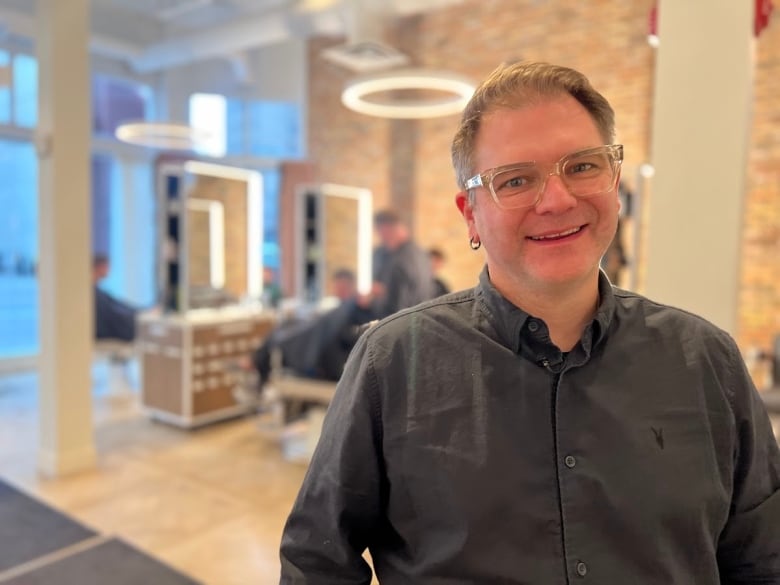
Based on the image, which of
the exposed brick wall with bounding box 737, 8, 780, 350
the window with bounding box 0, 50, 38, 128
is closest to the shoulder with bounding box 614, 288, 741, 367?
the exposed brick wall with bounding box 737, 8, 780, 350

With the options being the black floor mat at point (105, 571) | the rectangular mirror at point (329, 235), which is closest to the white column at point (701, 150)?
the black floor mat at point (105, 571)

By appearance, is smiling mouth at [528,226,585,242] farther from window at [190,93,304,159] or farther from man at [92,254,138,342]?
window at [190,93,304,159]

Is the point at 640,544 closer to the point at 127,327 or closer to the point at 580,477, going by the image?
the point at 580,477

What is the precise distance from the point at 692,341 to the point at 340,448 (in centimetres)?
61

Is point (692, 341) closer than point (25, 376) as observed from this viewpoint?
Yes

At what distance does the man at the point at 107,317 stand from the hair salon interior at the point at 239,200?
14 centimetres

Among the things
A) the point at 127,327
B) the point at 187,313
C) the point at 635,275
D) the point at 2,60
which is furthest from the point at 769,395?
the point at 2,60

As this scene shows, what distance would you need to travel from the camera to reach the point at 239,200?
5938 mm

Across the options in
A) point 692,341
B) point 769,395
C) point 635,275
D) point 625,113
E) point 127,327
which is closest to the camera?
point 692,341

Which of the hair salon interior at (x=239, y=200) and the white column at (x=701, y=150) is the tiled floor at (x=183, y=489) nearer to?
the hair salon interior at (x=239, y=200)

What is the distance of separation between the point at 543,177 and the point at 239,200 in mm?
5300

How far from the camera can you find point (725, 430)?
3.27 ft

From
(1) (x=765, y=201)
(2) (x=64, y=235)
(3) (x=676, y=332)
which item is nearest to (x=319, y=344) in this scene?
(2) (x=64, y=235)

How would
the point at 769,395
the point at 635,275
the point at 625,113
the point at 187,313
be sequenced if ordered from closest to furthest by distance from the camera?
the point at 635,275
the point at 769,395
the point at 187,313
the point at 625,113
